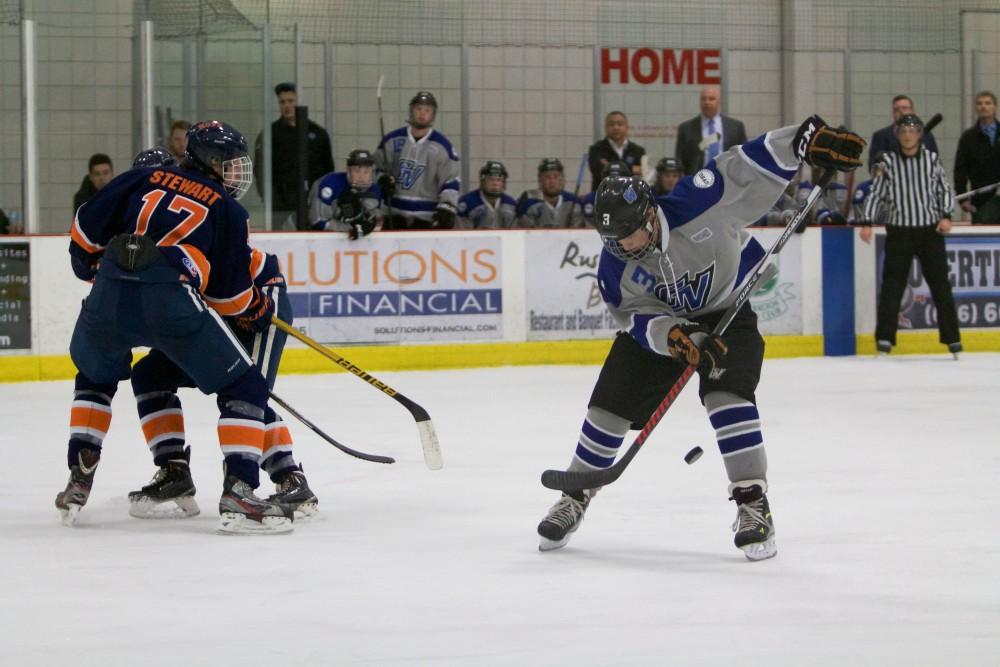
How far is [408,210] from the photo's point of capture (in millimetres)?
8242

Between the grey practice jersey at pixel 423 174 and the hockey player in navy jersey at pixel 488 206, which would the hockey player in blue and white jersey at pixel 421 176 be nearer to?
the grey practice jersey at pixel 423 174

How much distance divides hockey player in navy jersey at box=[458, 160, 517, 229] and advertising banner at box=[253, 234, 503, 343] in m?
0.29

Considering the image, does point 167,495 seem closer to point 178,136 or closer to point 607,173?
point 178,136

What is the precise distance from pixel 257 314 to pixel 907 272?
5.19 meters

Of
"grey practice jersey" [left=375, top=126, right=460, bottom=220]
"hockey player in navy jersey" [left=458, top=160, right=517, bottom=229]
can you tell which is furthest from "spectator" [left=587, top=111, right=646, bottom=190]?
"grey practice jersey" [left=375, top=126, right=460, bottom=220]

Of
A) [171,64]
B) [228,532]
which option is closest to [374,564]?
[228,532]

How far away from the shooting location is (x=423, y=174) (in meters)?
8.27

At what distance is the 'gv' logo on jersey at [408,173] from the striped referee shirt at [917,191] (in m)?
2.55

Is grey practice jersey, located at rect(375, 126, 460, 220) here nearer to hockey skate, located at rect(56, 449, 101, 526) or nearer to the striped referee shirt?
the striped referee shirt

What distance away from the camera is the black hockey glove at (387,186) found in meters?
8.23

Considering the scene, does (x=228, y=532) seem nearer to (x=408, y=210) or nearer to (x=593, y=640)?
(x=593, y=640)

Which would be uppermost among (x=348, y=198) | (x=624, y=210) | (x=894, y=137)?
(x=894, y=137)

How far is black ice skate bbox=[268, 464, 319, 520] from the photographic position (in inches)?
154

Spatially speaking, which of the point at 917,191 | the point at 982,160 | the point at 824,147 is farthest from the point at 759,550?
the point at 982,160
